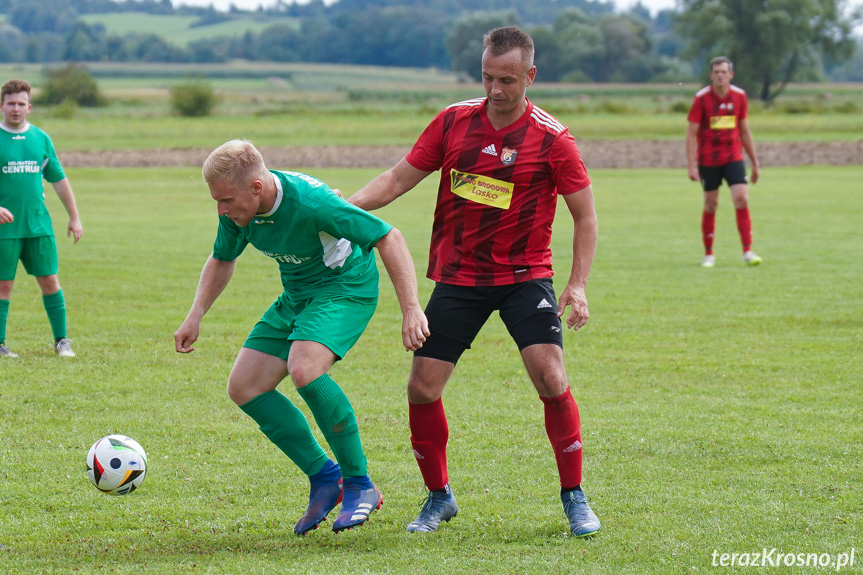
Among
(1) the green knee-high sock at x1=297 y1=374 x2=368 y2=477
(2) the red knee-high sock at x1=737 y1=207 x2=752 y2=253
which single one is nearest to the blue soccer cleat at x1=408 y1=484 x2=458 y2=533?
(1) the green knee-high sock at x1=297 y1=374 x2=368 y2=477

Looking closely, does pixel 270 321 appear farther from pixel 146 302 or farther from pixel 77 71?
pixel 77 71

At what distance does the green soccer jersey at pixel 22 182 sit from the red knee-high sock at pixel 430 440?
501 centimetres

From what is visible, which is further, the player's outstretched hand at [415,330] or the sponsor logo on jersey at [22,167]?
the sponsor logo on jersey at [22,167]

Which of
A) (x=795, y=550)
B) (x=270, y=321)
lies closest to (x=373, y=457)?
(x=270, y=321)

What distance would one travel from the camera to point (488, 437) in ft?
20.8

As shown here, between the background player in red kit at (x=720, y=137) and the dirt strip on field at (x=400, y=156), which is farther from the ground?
the background player in red kit at (x=720, y=137)

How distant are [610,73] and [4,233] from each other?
103m

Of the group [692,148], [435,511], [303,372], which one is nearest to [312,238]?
[303,372]

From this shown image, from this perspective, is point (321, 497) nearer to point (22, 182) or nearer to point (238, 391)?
point (238, 391)

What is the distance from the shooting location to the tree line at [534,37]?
71.6 metres

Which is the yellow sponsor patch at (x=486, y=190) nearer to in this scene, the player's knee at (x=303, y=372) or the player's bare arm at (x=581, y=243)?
the player's bare arm at (x=581, y=243)

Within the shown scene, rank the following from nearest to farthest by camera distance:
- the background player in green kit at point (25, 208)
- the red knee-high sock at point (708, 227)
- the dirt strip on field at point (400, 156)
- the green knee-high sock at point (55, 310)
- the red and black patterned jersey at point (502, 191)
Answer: the red and black patterned jersey at point (502, 191)
the background player in green kit at point (25, 208)
the green knee-high sock at point (55, 310)
the red knee-high sock at point (708, 227)
the dirt strip on field at point (400, 156)

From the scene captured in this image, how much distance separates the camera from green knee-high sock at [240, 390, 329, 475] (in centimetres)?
482

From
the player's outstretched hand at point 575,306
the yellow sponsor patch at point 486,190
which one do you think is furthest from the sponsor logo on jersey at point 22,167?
the player's outstretched hand at point 575,306
